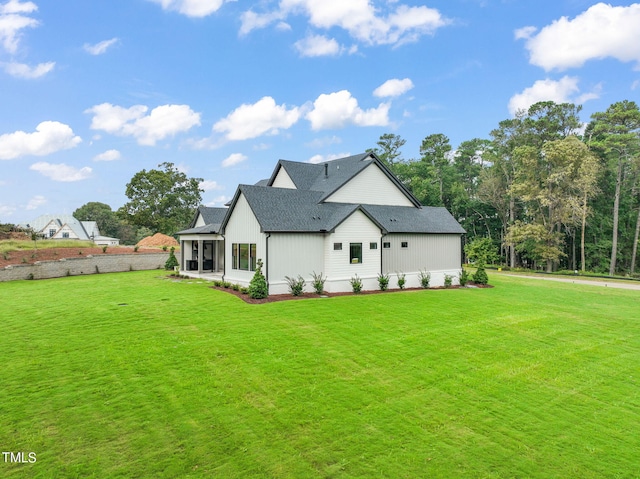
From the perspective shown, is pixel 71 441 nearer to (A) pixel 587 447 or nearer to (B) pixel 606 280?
(A) pixel 587 447

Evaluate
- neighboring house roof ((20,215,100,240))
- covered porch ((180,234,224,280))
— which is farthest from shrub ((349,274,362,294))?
neighboring house roof ((20,215,100,240))

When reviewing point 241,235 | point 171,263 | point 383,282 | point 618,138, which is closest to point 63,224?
point 171,263

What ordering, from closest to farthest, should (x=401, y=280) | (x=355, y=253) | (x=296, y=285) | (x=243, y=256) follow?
(x=296, y=285) < (x=243, y=256) < (x=355, y=253) < (x=401, y=280)

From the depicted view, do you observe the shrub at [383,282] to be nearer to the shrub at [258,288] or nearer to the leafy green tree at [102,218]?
the shrub at [258,288]

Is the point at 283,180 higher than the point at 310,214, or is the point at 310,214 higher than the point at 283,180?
the point at 283,180

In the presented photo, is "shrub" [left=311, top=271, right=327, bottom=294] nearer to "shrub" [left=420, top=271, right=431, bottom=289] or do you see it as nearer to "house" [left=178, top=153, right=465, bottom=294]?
"house" [left=178, top=153, right=465, bottom=294]

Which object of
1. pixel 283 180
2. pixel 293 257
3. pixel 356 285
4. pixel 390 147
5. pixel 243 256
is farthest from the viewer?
pixel 390 147

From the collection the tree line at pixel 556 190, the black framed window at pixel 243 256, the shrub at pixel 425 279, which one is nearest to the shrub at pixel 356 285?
the shrub at pixel 425 279

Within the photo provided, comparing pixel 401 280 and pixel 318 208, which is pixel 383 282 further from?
pixel 318 208
